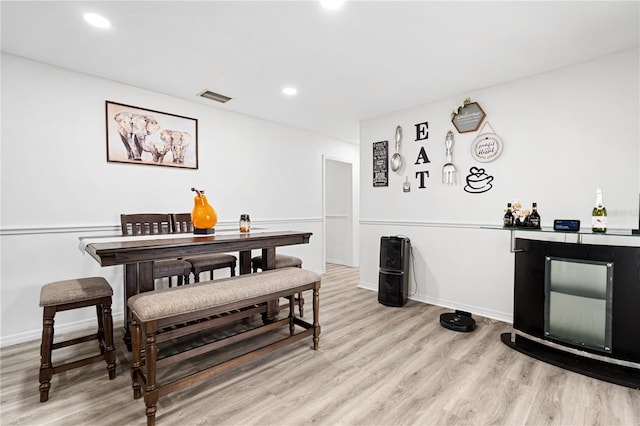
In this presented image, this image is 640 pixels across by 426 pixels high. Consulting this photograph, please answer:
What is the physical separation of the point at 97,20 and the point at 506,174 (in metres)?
3.75

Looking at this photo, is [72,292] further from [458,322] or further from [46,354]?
[458,322]

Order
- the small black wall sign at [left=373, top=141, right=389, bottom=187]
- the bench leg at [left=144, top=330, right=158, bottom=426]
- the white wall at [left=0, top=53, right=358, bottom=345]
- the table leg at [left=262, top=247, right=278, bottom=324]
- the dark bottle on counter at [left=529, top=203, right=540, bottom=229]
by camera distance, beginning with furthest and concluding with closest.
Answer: the small black wall sign at [left=373, top=141, right=389, bottom=187], the table leg at [left=262, top=247, right=278, bottom=324], the white wall at [left=0, top=53, right=358, bottom=345], the dark bottle on counter at [left=529, top=203, right=540, bottom=229], the bench leg at [left=144, top=330, right=158, bottom=426]

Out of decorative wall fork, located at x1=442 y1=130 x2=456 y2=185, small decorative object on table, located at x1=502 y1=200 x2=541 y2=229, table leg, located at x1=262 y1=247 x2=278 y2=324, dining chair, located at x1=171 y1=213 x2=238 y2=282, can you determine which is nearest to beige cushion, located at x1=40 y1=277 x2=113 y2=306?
dining chair, located at x1=171 y1=213 x2=238 y2=282

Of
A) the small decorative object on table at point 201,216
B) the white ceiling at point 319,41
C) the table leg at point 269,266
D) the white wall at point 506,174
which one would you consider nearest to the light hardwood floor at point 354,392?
the table leg at point 269,266

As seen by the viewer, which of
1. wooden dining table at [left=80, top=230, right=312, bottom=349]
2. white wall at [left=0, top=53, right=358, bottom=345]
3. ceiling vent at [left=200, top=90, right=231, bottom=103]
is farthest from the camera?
ceiling vent at [left=200, top=90, right=231, bottom=103]

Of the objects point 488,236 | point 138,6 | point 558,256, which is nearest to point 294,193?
point 488,236

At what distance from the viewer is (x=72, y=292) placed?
1.86 meters

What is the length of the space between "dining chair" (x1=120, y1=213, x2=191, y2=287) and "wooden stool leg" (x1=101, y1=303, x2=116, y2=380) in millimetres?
553

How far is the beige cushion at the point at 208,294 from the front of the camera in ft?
5.31

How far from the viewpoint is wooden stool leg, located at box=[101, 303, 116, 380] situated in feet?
6.38

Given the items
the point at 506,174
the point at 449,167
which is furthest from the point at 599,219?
the point at 449,167

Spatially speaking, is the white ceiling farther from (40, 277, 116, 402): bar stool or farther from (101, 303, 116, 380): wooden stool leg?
(101, 303, 116, 380): wooden stool leg

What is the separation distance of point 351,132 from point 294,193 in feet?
4.78

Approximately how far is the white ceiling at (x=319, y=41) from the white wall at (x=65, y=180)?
0.75ft
